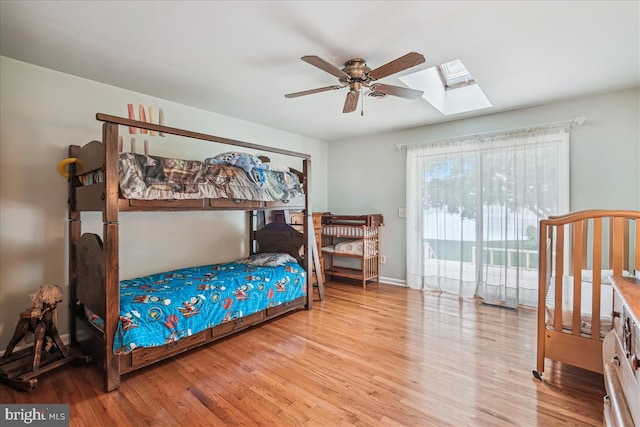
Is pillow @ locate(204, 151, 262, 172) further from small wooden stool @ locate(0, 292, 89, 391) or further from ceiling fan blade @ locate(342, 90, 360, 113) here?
small wooden stool @ locate(0, 292, 89, 391)

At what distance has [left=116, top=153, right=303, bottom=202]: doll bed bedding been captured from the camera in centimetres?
204

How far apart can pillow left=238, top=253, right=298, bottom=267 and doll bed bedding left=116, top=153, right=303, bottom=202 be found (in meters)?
0.73

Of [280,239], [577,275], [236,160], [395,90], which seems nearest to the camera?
[577,275]

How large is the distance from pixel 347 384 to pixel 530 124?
3.45 meters

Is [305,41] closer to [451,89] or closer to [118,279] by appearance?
[118,279]

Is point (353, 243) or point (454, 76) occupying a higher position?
point (454, 76)

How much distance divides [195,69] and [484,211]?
3.49m

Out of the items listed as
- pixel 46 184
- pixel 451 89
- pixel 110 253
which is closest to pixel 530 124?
pixel 451 89

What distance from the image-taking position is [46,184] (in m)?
2.42

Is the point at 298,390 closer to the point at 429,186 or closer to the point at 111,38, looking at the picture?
the point at 111,38

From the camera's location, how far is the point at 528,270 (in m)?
3.31

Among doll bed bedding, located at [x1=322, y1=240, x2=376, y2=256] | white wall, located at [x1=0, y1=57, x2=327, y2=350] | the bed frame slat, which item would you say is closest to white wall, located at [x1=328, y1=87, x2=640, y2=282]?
doll bed bedding, located at [x1=322, y1=240, x2=376, y2=256]

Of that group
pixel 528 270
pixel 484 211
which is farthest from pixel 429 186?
pixel 528 270

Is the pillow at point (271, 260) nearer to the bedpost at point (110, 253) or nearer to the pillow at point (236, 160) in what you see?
the pillow at point (236, 160)
